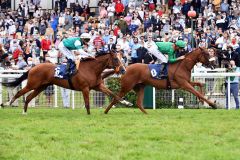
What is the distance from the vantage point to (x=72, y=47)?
1847 centimetres

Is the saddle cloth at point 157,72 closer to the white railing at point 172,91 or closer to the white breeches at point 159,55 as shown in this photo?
the white breeches at point 159,55

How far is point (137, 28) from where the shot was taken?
96.3 ft

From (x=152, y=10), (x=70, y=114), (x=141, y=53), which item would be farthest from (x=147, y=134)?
(x=152, y=10)

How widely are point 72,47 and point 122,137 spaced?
20.3ft

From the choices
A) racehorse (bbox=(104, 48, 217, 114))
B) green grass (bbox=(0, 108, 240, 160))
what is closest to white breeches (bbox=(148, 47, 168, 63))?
racehorse (bbox=(104, 48, 217, 114))

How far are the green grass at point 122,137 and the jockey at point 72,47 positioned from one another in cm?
159

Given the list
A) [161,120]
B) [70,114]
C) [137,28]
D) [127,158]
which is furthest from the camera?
[137,28]

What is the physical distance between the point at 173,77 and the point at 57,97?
15.9 ft

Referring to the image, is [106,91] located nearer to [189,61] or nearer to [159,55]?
[159,55]

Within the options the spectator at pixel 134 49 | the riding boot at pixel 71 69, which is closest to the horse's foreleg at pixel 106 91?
the riding boot at pixel 71 69

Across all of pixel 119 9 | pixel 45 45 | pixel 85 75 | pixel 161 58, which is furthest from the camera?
pixel 119 9

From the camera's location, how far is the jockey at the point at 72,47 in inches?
711

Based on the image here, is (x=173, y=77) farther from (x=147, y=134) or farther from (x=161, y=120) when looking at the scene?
(x=147, y=134)

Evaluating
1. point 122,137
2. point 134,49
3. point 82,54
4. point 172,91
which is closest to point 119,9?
point 134,49
